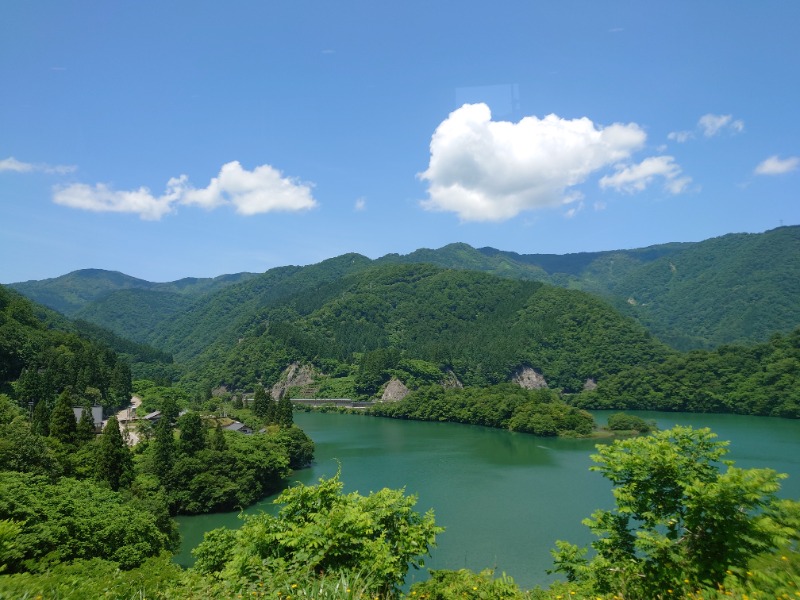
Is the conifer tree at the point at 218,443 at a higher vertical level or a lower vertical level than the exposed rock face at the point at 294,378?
higher

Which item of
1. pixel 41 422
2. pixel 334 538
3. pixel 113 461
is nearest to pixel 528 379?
pixel 41 422

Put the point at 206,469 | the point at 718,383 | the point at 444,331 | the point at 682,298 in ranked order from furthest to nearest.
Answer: the point at 682,298, the point at 444,331, the point at 718,383, the point at 206,469

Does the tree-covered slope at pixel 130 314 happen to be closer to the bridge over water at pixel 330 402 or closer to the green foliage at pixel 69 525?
the bridge over water at pixel 330 402

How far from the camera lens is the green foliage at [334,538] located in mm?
7262

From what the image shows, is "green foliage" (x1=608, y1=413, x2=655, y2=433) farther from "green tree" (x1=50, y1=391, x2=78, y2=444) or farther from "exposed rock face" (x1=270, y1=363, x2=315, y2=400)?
"exposed rock face" (x1=270, y1=363, x2=315, y2=400)

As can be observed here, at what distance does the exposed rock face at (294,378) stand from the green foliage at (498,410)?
17.6m

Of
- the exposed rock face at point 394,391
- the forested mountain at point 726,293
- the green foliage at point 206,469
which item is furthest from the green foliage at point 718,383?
the green foliage at point 206,469

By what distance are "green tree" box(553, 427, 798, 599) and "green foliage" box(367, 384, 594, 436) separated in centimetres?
3945

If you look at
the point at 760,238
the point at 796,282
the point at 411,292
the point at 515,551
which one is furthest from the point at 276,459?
the point at 760,238

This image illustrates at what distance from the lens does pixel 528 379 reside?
8294 cm

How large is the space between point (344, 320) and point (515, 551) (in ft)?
276

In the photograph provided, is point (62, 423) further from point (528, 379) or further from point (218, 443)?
point (528, 379)

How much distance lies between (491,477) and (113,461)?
66.5 feet

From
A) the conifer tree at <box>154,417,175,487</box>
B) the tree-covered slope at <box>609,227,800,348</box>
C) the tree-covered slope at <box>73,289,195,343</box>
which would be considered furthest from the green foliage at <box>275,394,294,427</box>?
the tree-covered slope at <box>73,289,195,343</box>
